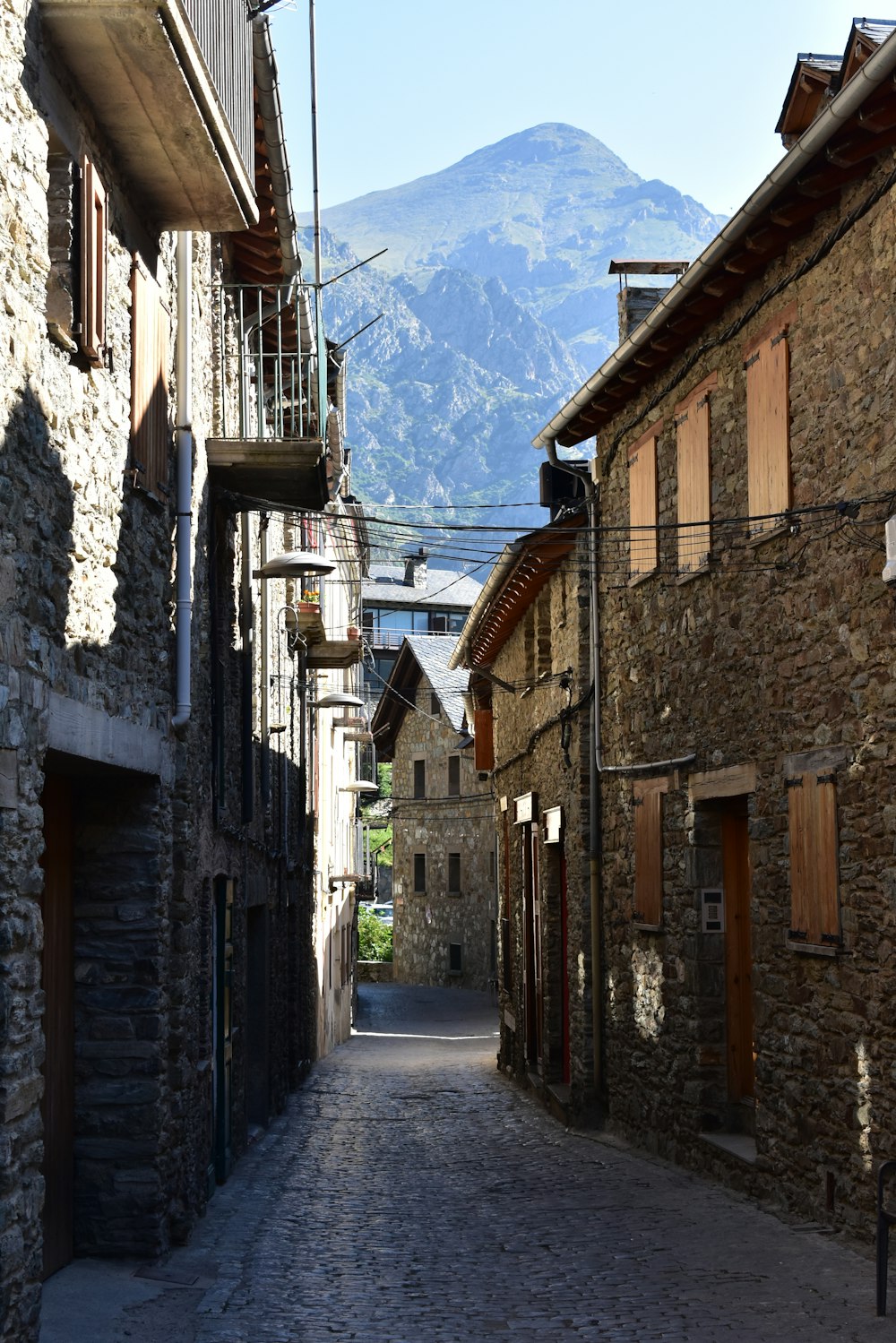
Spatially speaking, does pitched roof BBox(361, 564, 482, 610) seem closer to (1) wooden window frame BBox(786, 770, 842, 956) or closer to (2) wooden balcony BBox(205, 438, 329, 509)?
(2) wooden balcony BBox(205, 438, 329, 509)

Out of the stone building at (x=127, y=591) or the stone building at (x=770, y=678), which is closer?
the stone building at (x=127, y=591)

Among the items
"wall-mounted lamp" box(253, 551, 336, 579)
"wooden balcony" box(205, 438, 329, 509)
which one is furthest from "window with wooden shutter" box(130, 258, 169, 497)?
"wall-mounted lamp" box(253, 551, 336, 579)

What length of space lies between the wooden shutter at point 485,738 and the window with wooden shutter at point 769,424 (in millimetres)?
14539

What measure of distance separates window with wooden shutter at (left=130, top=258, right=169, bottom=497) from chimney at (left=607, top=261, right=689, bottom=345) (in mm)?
7450

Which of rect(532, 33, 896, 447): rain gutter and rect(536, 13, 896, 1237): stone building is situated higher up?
rect(532, 33, 896, 447): rain gutter

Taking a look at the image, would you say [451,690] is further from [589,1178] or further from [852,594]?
[852,594]

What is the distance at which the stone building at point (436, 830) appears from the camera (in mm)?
40500

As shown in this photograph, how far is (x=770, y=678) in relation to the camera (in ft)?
33.9

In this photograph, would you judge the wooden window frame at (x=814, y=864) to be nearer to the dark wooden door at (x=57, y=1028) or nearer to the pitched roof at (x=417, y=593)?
the dark wooden door at (x=57, y=1028)

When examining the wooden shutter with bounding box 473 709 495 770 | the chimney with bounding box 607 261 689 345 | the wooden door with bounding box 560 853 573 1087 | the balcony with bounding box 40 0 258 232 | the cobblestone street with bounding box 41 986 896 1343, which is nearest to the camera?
the balcony with bounding box 40 0 258 232

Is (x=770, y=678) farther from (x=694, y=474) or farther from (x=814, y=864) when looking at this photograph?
(x=694, y=474)

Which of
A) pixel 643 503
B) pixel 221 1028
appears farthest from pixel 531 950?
pixel 221 1028

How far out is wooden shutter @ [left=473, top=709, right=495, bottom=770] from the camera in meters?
25.1

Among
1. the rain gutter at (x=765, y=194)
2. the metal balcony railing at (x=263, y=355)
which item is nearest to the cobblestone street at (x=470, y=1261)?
the metal balcony railing at (x=263, y=355)
